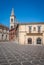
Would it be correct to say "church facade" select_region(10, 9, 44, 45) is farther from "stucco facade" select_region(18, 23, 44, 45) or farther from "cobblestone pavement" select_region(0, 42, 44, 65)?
"cobblestone pavement" select_region(0, 42, 44, 65)

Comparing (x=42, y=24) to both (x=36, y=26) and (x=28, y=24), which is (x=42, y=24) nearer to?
(x=36, y=26)

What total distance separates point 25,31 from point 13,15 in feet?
161

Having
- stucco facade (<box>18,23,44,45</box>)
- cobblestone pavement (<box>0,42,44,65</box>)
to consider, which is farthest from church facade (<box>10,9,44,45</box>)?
cobblestone pavement (<box>0,42,44,65</box>)

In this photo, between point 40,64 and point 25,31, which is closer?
point 40,64

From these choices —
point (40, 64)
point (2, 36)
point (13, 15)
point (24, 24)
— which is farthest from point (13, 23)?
point (40, 64)

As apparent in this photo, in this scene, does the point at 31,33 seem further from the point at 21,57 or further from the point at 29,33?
the point at 21,57

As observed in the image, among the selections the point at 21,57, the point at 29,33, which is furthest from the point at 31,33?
the point at 21,57

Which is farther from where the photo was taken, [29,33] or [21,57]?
[29,33]

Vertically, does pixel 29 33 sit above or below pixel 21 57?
above

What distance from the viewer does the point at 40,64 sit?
23.1ft

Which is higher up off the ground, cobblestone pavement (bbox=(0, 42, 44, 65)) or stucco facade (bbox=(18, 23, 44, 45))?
stucco facade (bbox=(18, 23, 44, 45))

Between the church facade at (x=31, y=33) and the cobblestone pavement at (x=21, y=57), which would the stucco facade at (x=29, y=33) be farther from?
the cobblestone pavement at (x=21, y=57)

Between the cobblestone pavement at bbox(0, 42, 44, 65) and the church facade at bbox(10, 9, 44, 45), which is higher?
the church facade at bbox(10, 9, 44, 45)

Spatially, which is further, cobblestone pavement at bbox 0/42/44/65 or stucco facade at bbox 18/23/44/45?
stucco facade at bbox 18/23/44/45
